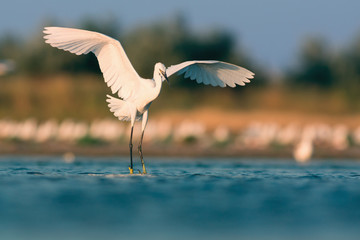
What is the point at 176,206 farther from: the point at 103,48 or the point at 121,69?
the point at 103,48

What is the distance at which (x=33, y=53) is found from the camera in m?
54.9

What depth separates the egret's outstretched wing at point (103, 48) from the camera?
13.8 metres

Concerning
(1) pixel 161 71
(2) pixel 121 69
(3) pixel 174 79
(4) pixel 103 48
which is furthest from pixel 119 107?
(3) pixel 174 79

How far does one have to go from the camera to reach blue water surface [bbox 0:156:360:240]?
8555 millimetres

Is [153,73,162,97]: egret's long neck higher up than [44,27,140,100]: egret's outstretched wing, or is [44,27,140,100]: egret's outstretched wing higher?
[44,27,140,100]: egret's outstretched wing

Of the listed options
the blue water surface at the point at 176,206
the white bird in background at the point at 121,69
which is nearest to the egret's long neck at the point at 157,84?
the white bird in background at the point at 121,69

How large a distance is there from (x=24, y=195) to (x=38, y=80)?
41.5 meters

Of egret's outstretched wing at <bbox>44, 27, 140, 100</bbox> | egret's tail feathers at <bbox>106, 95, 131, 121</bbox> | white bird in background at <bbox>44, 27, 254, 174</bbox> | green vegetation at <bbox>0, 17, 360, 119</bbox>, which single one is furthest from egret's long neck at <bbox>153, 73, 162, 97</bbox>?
green vegetation at <bbox>0, 17, 360, 119</bbox>

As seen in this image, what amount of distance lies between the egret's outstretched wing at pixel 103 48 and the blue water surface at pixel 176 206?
6.02 ft

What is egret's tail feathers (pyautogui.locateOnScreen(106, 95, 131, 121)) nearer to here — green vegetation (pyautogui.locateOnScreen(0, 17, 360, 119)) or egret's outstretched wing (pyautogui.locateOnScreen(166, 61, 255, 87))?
egret's outstretched wing (pyautogui.locateOnScreen(166, 61, 255, 87))

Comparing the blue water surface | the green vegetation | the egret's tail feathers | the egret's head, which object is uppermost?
the green vegetation

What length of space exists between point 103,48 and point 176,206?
463 centimetres

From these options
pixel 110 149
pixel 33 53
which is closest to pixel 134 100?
pixel 110 149

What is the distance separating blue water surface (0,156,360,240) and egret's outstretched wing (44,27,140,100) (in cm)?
184
